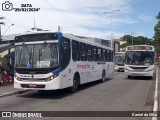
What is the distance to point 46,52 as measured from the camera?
525 inches

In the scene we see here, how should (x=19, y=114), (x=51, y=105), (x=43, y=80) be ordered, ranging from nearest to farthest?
(x=19, y=114) → (x=51, y=105) → (x=43, y=80)

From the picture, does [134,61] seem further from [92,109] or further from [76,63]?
[92,109]

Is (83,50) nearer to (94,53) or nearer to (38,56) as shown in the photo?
(94,53)

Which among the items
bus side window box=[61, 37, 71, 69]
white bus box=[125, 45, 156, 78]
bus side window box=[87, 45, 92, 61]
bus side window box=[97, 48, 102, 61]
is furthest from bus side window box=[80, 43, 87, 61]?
white bus box=[125, 45, 156, 78]

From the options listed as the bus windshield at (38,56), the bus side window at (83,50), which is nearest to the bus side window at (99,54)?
the bus side window at (83,50)

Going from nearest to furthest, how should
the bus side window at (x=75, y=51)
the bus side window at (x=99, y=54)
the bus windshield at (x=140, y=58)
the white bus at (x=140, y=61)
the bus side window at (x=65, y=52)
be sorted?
the bus side window at (x=65, y=52), the bus side window at (x=75, y=51), the bus side window at (x=99, y=54), the white bus at (x=140, y=61), the bus windshield at (x=140, y=58)

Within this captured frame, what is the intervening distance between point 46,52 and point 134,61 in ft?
43.2

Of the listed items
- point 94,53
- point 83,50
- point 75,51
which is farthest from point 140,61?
point 75,51

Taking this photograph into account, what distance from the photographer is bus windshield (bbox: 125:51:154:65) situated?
81.1ft

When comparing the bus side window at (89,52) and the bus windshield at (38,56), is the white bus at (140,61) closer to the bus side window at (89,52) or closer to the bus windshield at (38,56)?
the bus side window at (89,52)

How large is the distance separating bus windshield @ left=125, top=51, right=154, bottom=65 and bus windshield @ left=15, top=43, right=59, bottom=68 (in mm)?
12986

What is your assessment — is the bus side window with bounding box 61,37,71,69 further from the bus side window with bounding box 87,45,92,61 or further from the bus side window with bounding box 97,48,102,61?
the bus side window with bounding box 97,48,102,61

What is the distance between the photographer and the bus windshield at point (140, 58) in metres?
24.7

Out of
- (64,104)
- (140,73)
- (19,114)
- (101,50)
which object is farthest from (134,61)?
(19,114)
